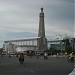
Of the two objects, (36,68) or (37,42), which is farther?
(37,42)

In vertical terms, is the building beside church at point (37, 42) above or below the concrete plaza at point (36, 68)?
above

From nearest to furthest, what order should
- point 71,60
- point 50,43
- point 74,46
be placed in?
point 71,60 < point 74,46 < point 50,43

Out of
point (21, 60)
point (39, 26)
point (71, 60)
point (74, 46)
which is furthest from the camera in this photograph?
point (39, 26)

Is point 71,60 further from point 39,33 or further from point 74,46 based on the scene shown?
point 39,33

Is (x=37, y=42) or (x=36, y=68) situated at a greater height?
(x=37, y=42)

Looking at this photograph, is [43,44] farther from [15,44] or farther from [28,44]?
[15,44]

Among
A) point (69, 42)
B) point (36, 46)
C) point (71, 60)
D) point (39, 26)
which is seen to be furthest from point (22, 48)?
point (71, 60)

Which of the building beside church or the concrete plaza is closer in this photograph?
the concrete plaza

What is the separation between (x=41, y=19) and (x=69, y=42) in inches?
925

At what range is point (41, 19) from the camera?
557 feet

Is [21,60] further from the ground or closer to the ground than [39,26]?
closer to the ground

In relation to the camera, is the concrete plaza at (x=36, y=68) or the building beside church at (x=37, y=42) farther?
the building beside church at (x=37, y=42)

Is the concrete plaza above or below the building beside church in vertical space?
below

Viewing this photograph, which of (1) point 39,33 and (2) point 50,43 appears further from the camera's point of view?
(2) point 50,43
